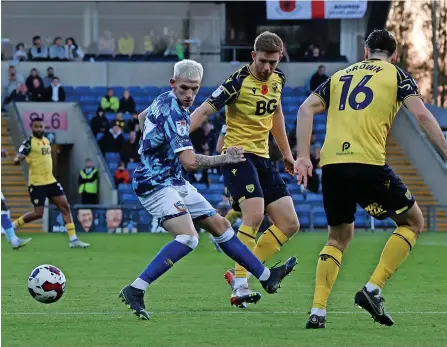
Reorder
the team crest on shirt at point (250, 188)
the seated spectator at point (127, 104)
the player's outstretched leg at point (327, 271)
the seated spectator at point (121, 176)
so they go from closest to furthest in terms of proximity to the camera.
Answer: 1. the player's outstretched leg at point (327, 271)
2. the team crest on shirt at point (250, 188)
3. the seated spectator at point (121, 176)
4. the seated spectator at point (127, 104)

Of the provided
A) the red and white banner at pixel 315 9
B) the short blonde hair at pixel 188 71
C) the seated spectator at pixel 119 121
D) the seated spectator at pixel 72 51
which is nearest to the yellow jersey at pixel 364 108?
the short blonde hair at pixel 188 71

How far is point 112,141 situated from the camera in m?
31.5

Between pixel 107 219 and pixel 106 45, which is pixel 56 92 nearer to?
pixel 106 45

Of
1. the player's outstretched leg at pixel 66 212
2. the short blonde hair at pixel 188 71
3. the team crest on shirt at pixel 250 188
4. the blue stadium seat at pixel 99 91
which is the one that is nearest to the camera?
the short blonde hair at pixel 188 71

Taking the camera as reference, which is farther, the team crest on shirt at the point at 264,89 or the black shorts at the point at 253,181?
the team crest on shirt at the point at 264,89

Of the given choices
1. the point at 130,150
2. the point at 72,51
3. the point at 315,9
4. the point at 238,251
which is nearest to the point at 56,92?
the point at 72,51

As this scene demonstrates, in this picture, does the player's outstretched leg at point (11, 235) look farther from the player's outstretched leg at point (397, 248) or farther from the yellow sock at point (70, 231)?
the player's outstretched leg at point (397, 248)

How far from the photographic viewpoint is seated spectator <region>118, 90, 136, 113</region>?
3296 centimetres

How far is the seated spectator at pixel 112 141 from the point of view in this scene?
103 ft

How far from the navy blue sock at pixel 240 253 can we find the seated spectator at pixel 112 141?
21.6 m

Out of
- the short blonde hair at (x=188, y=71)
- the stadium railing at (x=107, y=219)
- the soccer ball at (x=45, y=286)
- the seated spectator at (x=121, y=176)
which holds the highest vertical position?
the short blonde hair at (x=188, y=71)

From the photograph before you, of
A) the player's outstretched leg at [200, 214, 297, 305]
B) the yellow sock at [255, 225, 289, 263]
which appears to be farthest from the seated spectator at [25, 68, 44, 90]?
the player's outstretched leg at [200, 214, 297, 305]

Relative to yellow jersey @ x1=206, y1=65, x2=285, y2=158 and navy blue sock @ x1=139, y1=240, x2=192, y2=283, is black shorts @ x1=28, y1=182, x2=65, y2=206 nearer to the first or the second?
yellow jersey @ x1=206, y1=65, x2=285, y2=158

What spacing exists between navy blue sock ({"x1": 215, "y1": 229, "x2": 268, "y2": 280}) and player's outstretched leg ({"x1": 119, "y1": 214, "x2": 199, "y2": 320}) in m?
0.33
